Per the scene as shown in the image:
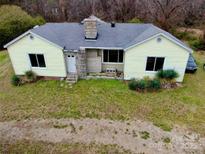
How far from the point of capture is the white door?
1641 centimetres

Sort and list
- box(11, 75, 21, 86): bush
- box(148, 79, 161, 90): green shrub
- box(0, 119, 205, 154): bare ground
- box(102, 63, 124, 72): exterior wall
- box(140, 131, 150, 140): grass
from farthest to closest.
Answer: box(102, 63, 124, 72): exterior wall, box(11, 75, 21, 86): bush, box(148, 79, 161, 90): green shrub, box(140, 131, 150, 140): grass, box(0, 119, 205, 154): bare ground

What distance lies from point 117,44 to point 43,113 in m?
7.85

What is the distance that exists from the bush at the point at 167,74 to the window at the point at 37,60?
975 cm

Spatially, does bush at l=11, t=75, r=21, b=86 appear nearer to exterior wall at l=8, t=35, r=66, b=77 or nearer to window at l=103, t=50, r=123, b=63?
exterior wall at l=8, t=35, r=66, b=77

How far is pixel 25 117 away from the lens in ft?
43.3

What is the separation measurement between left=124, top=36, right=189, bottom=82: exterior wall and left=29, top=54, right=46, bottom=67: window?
7.04 meters

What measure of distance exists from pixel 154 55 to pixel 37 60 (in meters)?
9.70

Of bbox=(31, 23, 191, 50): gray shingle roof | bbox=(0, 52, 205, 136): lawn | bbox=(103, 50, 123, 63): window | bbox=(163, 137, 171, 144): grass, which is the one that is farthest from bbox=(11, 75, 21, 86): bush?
bbox=(163, 137, 171, 144): grass

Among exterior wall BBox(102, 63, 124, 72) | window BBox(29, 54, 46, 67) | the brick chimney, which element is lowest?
exterior wall BBox(102, 63, 124, 72)

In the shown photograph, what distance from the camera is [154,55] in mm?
15203

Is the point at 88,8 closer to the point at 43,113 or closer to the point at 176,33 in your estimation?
the point at 176,33

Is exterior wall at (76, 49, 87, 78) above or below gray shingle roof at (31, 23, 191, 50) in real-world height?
below

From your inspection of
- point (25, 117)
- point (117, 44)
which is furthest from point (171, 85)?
point (25, 117)

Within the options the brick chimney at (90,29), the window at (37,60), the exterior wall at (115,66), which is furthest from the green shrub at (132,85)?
the window at (37,60)
